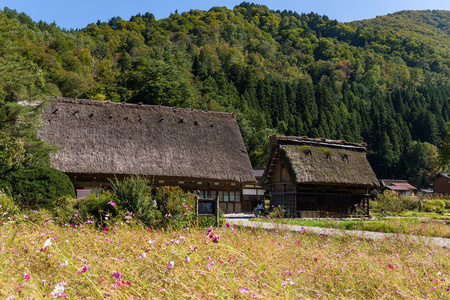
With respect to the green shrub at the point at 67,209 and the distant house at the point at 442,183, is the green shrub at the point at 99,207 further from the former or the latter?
the distant house at the point at 442,183

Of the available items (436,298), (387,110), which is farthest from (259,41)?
(436,298)

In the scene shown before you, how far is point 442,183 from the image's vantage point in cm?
5662

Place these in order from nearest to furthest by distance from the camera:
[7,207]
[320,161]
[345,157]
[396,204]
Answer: [7,207], [320,161], [396,204], [345,157]

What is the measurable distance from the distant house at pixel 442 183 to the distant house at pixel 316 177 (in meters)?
32.9

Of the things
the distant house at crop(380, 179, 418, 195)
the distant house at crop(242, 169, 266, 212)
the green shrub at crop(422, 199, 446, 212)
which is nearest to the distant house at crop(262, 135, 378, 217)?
the distant house at crop(242, 169, 266, 212)

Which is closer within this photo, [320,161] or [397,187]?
[320,161]

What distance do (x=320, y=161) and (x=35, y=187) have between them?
16528 mm

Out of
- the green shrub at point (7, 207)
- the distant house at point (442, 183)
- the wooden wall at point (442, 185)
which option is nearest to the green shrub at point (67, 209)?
the green shrub at point (7, 207)

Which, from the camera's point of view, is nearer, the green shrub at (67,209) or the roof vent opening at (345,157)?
the green shrub at (67,209)

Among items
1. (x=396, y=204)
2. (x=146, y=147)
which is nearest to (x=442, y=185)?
(x=396, y=204)

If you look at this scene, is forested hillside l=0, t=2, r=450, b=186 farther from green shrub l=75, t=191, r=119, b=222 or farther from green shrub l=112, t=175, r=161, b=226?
green shrub l=112, t=175, r=161, b=226

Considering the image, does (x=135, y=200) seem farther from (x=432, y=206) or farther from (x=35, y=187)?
(x=432, y=206)

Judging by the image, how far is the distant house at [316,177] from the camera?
2481 centimetres

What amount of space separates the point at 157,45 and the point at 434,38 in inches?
5299
